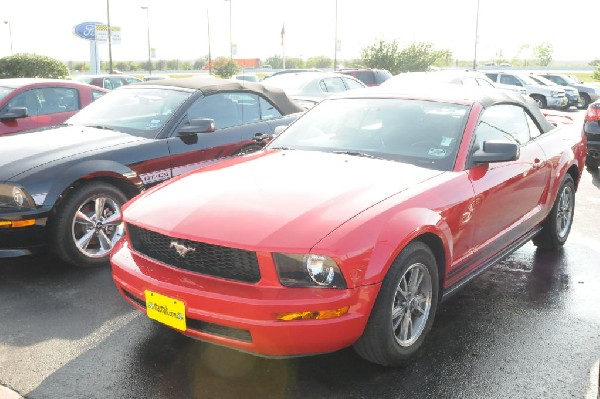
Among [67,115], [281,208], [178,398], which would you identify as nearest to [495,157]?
[281,208]

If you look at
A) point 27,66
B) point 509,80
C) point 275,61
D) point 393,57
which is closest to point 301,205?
point 509,80

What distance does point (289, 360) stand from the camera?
10.9 feet

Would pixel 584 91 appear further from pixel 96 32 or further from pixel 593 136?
pixel 96 32

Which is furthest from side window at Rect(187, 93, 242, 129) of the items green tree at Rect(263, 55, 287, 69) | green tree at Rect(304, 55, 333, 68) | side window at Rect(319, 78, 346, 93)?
green tree at Rect(263, 55, 287, 69)

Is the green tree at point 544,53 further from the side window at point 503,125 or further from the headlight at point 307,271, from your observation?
the headlight at point 307,271

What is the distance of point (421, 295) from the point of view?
11.1 ft

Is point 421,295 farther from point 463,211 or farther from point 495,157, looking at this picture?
point 495,157

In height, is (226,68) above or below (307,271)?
above

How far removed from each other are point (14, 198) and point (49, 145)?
735 mm

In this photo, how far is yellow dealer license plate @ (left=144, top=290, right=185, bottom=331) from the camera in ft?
9.59

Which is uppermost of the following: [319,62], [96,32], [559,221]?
[96,32]

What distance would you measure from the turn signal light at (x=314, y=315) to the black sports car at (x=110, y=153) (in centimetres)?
103

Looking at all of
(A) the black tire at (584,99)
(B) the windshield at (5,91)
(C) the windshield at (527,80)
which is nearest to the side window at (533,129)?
(B) the windshield at (5,91)

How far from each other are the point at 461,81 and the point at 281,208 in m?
12.0
